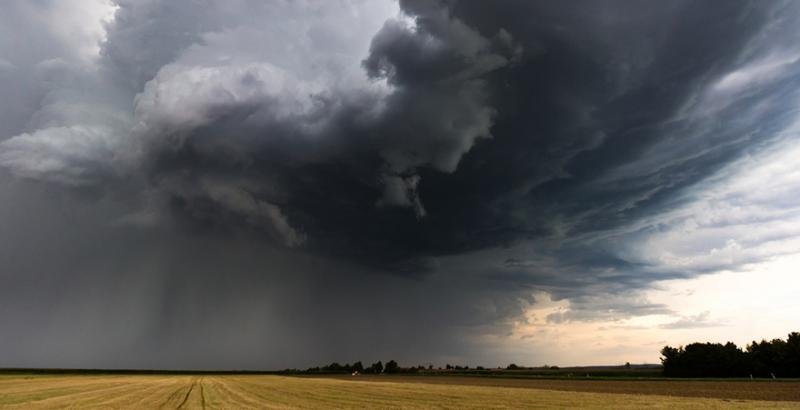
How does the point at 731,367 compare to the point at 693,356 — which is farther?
the point at 693,356

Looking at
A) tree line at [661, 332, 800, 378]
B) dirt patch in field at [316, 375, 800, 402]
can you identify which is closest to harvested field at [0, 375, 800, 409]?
dirt patch in field at [316, 375, 800, 402]

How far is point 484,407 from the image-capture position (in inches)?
1385

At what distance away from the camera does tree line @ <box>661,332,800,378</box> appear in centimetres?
9250

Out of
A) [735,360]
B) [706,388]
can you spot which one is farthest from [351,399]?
[735,360]

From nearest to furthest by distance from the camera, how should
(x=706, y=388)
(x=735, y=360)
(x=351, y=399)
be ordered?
(x=351, y=399)
(x=706, y=388)
(x=735, y=360)

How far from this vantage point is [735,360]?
10306cm

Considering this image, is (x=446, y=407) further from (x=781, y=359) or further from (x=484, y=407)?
(x=781, y=359)

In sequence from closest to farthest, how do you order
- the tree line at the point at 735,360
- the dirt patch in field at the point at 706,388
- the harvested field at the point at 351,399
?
the harvested field at the point at 351,399 < the dirt patch in field at the point at 706,388 < the tree line at the point at 735,360

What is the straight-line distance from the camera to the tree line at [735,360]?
92500 millimetres

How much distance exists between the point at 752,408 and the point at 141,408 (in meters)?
43.0

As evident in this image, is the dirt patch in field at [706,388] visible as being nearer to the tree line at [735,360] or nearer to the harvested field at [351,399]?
the harvested field at [351,399]

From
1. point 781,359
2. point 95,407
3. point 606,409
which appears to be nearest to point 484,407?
point 606,409

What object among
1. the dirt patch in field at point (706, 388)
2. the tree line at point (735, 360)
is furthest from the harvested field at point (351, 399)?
the tree line at point (735, 360)

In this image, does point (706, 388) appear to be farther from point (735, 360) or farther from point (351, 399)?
point (735, 360)
